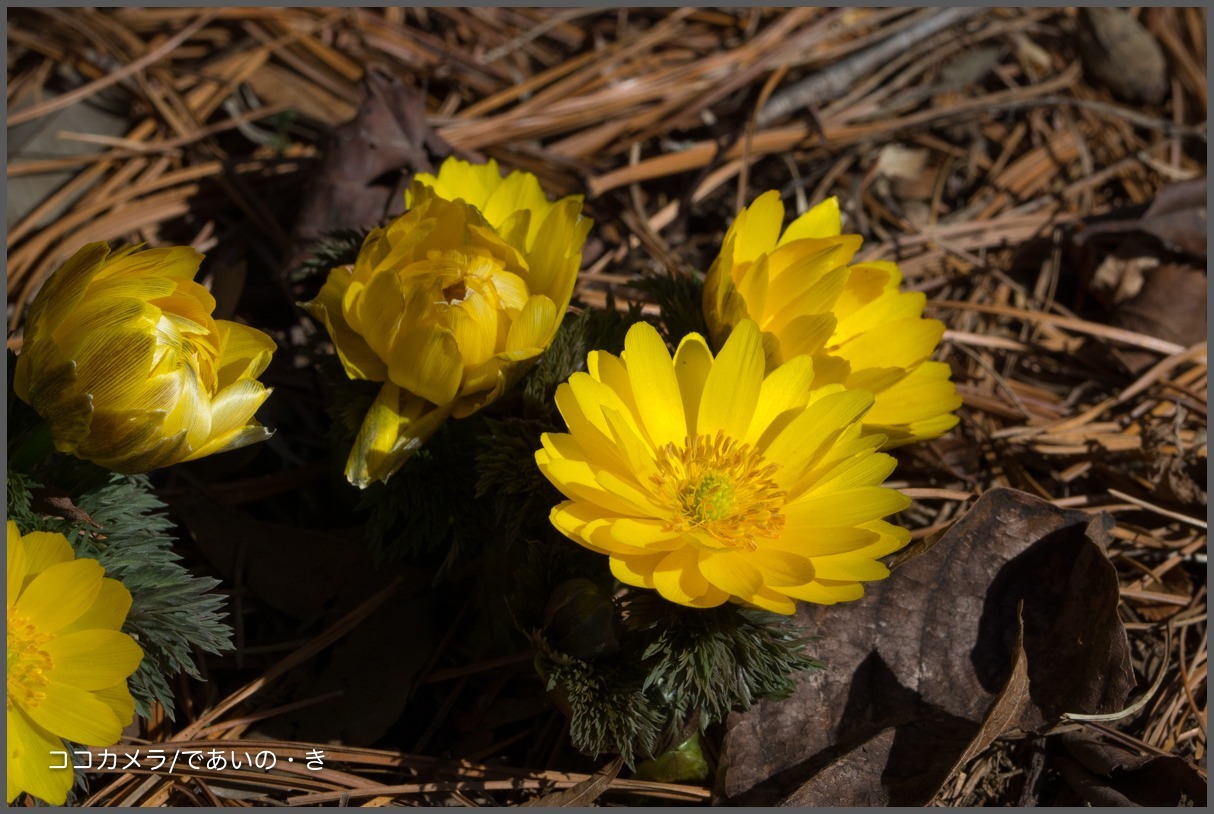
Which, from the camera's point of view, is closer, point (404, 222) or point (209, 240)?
point (404, 222)

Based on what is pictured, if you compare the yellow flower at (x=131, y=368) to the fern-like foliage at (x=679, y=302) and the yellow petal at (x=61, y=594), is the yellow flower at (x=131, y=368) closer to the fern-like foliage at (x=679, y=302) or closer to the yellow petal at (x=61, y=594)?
the yellow petal at (x=61, y=594)

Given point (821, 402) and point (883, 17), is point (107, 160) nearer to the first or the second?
point (821, 402)

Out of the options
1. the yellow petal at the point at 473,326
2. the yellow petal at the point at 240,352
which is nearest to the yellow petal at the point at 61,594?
the yellow petal at the point at 240,352

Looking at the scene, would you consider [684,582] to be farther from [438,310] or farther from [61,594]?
[61,594]

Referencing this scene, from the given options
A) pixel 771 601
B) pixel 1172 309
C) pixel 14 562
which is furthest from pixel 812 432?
pixel 1172 309

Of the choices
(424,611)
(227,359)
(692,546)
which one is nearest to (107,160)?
(227,359)

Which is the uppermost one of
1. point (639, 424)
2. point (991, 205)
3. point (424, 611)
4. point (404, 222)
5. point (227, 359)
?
point (404, 222)
